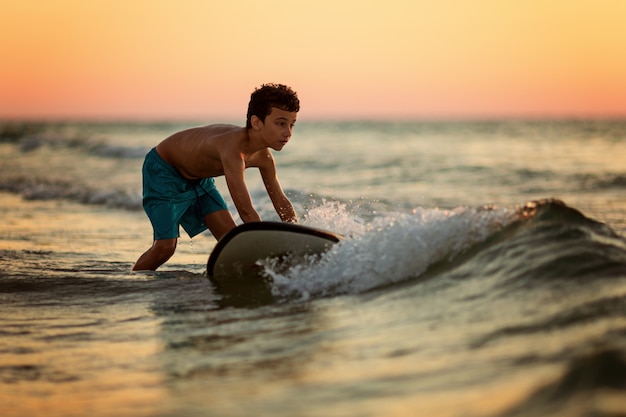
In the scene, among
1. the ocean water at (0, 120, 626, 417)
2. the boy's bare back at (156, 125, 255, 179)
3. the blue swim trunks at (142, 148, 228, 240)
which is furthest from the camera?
the blue swim trunks at (142, 148, 228, 240)

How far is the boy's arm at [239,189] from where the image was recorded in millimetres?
5332

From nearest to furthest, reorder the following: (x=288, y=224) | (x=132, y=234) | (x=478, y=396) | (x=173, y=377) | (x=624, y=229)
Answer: (x=478, y=396), (x=173, y=377), (x=288, y=224), (x=624, y=229), (x=132, y=234)

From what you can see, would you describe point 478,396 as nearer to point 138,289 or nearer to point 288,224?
point 288,224

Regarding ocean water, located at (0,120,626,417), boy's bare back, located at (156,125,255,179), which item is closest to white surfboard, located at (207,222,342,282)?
ocean water, located at (0,120,626,417)

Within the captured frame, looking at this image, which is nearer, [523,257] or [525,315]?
[525,315]

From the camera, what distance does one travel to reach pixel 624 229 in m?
8.66

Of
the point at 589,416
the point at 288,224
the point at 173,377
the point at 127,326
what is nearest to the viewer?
the point at 589,416

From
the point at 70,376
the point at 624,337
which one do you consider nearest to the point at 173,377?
the point at 70,376

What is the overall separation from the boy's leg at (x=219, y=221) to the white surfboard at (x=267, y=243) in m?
0.96

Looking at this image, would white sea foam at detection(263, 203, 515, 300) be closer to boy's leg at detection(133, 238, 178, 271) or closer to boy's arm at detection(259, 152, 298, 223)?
boy's arm at detection(259, 152, 298, 223)

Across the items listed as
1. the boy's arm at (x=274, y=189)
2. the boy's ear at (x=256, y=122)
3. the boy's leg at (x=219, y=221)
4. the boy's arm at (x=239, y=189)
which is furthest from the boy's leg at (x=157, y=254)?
the boy's ear at (x=256, y=122)

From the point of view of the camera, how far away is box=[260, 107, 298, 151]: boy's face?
5.40 m

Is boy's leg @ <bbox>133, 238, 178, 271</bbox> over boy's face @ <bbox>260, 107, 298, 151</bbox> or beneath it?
beneath

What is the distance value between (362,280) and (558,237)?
45.6 inches
